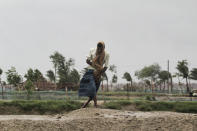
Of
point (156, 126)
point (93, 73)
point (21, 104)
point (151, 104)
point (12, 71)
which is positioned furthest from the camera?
point (12, 71)

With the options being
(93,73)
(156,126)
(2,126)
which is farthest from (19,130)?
(93,73)

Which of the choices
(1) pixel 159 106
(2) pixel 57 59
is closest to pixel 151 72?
(2) pixel 57 59

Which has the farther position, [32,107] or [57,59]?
[57,59]

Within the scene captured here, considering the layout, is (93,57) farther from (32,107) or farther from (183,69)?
(183,69)

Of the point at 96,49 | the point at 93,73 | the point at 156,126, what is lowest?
the point at 156,126

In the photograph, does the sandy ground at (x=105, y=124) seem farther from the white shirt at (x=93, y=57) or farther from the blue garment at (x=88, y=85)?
the white shirt at (x=93, y=57)

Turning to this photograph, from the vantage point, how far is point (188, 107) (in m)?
8.97

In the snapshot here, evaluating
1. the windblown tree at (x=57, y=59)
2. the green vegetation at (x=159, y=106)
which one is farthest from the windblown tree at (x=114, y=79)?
the green vegetation at (x=159, y=106)

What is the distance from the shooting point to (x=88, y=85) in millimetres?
7070

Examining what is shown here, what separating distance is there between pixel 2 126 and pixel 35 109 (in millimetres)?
3847

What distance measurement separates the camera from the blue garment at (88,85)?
6988mm

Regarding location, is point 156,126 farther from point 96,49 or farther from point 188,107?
point 188,107

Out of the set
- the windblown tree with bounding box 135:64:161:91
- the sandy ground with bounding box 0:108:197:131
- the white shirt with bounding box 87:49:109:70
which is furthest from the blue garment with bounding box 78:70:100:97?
the windblown tree with bounding box 135:64:161:91

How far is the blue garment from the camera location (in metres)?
6.99
